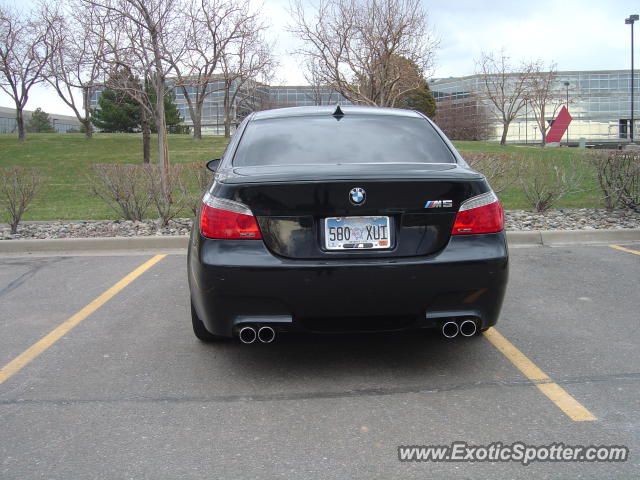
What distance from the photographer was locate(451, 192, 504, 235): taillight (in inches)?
135

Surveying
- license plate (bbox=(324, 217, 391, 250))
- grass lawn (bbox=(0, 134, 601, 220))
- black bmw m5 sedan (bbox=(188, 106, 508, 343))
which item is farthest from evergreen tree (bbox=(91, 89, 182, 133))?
license plate (bbox=(324, 217, 391, 250))

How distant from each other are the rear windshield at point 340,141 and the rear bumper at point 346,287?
0.79 metres

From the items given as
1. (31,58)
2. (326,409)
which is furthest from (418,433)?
(31,58)

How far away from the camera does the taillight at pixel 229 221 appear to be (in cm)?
335

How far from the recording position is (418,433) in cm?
295

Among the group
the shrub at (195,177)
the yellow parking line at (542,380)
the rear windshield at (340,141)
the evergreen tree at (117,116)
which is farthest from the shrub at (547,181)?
the evergreen tree at (117,116)

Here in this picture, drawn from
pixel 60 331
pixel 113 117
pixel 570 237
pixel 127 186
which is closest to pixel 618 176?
pixel 570 237

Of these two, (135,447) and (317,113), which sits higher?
(317,113)

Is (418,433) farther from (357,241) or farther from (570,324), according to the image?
(570,324)

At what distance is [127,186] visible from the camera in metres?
10.2

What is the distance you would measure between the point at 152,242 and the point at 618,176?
705cm

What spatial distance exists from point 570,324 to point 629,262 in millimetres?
2710

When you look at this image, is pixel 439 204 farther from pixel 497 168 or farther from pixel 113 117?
pixel 113 117

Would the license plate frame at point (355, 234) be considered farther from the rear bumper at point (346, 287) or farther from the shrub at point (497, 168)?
the shrub at point (497, 168)
